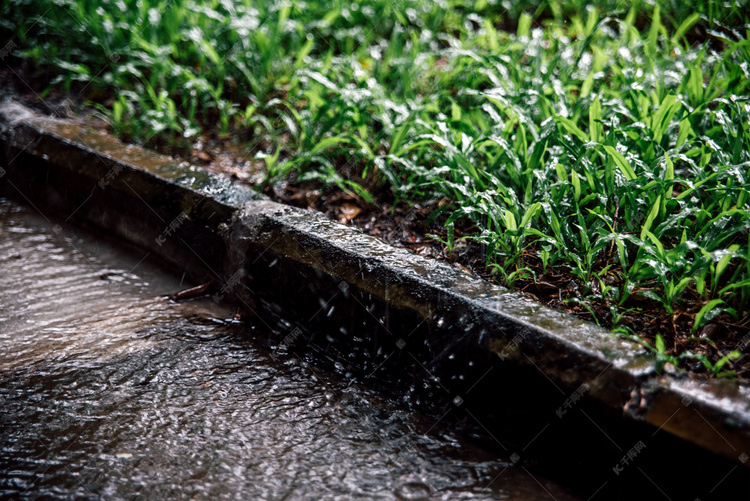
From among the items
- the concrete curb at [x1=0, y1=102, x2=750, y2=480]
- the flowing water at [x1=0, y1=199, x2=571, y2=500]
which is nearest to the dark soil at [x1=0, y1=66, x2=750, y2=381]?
the concrete curb at [x1=0, y1=102, x2=750, y2=480]

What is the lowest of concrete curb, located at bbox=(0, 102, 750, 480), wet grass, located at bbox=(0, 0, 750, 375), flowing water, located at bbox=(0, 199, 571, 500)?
flowing water, located at bbox=(0, 199, 571, 500)

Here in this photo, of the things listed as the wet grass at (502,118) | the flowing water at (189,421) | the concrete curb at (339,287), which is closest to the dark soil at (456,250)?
the wet grass at (502,118)

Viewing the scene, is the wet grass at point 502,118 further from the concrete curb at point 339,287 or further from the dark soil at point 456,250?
the concrete curb at point 339,287

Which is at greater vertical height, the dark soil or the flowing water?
the dark soil

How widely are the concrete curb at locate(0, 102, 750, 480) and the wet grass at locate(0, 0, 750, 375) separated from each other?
0.16 metres

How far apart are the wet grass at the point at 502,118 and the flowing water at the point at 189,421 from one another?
2.15 feet

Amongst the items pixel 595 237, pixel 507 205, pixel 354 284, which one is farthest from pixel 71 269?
pixel 595 237

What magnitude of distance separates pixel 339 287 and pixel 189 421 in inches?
24.6

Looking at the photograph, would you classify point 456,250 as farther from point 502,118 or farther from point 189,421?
point 189,421

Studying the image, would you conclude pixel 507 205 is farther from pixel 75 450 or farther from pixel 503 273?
pixel 75 450

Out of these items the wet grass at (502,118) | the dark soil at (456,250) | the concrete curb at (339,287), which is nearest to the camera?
the concrete curb at (339,287)

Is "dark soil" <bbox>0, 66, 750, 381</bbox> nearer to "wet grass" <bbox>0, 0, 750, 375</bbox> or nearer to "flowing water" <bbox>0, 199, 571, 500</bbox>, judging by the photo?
"wet grass" <bbox>0, 0, 750, 375</bbox>

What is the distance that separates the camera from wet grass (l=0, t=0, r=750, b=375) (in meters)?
1.78

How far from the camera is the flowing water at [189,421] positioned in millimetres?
1449
